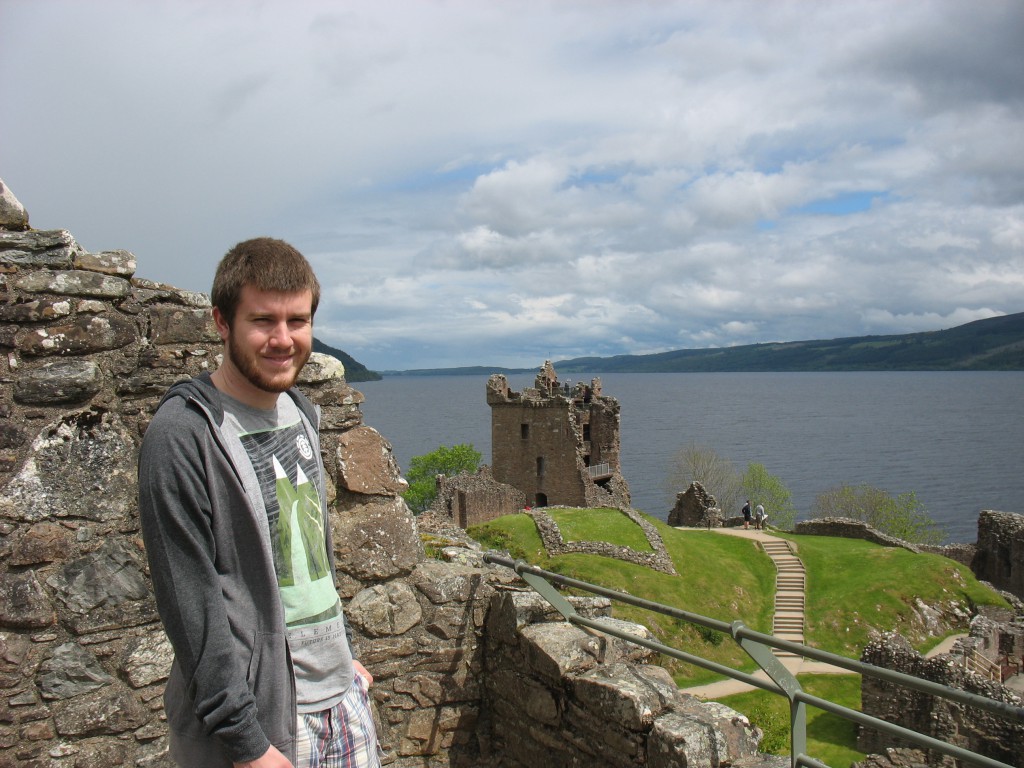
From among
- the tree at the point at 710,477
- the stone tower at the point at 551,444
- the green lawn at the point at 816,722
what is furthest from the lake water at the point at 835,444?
the green lawn at the point at 816,722

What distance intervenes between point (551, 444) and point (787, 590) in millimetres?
23541

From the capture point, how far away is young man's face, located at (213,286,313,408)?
316cm

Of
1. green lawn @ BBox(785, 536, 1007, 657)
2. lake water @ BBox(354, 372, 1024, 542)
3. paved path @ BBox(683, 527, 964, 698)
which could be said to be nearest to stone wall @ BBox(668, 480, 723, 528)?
paved path @ BBox(683, 527, 964, 698)

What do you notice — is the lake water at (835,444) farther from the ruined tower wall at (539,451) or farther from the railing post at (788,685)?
the railing post at (788,685)

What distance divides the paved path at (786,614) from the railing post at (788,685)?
57.7 ft

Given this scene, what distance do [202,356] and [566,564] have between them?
74.8 ft

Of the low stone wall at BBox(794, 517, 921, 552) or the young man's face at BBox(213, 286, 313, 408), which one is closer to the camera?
the young man's face at BBox(213, 286, 313, 408)

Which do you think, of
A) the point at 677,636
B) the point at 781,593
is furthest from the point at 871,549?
the point at 677,636

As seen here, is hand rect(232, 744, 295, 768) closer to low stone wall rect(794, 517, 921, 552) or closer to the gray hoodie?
the gray hoodie

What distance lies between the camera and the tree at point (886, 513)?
61.6m

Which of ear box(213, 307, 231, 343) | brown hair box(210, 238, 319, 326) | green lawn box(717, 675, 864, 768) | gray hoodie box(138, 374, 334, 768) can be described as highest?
brown hair box(210, 238, 319, 326)

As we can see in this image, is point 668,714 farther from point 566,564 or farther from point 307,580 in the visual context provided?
point 566,564

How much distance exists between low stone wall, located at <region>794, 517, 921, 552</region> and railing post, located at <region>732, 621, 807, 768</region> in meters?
40.0

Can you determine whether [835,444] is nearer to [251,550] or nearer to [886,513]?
[886,513]
